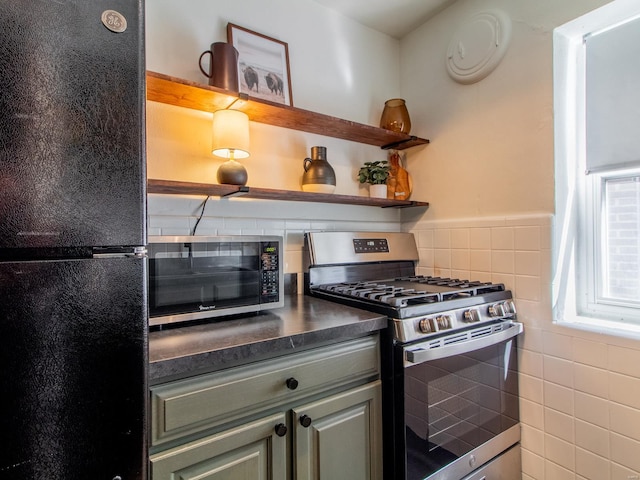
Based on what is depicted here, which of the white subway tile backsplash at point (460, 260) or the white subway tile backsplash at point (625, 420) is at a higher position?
the white subway tile backsplash at point (460, 260)

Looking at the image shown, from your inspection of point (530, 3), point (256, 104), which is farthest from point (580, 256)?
point (256, 104)

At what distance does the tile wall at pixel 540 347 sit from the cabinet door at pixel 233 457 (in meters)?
0.84

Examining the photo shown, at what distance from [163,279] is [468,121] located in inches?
65.5

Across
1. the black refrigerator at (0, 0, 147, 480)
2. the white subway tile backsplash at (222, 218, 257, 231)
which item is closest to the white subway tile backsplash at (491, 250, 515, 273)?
the white subway tile backsplash at (222, 218, 257, 231)

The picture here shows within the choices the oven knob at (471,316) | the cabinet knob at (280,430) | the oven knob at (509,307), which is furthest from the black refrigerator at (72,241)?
the oven knob at (509,307)

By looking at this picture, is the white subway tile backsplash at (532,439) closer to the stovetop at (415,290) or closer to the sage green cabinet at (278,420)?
the stovetop at (415,290)

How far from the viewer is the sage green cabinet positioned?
0.84 m

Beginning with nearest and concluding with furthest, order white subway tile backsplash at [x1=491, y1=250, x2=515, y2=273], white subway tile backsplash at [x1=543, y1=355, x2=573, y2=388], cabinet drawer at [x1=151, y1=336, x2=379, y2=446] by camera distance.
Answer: cabinet drawer at [x1=151, y1=336, x2=379, y2=446] < white subway tile backsplash at [x1=543, y1=355, x2=573, y2=388] < white subway tile backsplash at [x1=491, y1=250, x2=515, y2=273]

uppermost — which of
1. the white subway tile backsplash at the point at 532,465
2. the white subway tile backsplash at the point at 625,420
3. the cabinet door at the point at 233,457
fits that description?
the cabinet door at the point at 233,457

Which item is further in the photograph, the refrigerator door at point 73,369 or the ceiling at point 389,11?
the ceiling at point 389,11

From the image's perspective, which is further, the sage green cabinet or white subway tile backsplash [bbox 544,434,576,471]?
white subway tile backsplash [bbox 544,434,576,471]

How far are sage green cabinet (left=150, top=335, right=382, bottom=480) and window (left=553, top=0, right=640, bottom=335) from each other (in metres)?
0.98

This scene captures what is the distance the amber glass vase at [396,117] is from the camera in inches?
75.9

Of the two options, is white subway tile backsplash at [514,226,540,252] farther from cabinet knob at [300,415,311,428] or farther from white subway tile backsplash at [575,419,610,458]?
cabinet knob at [300,415,311,428]
